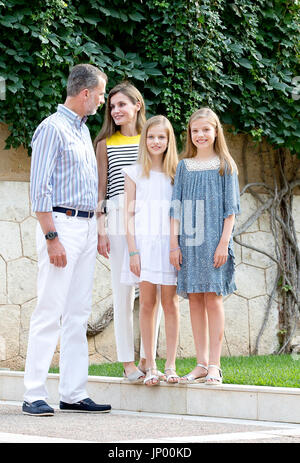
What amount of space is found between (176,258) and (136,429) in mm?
1131

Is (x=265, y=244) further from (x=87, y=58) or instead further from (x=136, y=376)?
(x=136, y=376)

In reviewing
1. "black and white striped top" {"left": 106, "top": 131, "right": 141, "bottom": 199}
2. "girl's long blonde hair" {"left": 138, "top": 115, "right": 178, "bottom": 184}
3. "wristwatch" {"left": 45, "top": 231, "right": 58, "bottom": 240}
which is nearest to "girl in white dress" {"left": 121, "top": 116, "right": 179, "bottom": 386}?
"girl's long blonde hair" {"left": 138, "top": 115, "right": 178, "bottom": 184}

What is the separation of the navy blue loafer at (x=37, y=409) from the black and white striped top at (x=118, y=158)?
1276 mm

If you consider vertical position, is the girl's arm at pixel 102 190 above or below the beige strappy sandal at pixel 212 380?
above

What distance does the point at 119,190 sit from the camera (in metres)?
4.56

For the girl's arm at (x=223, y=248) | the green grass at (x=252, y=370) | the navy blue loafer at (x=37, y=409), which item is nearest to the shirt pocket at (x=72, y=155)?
the girl's arm at (x=223, y=248)

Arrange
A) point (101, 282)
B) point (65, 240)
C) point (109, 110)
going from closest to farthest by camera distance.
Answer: point (65, 240) < point (109, 110) < point (101, 282)

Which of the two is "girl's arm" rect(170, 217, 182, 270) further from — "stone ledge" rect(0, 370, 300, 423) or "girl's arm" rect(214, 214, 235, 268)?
"stone ledge" rect(0, 370, 300, 423)

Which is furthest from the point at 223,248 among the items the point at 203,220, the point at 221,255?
the point at 203,220

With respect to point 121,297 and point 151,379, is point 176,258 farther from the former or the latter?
point 151,379

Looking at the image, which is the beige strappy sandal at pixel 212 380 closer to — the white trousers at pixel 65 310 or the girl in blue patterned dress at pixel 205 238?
the girl in blue patterned dress at pixel 205 238

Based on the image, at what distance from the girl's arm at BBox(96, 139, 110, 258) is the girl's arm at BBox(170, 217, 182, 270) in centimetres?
37

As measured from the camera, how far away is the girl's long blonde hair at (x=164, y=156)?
4436 millimetres

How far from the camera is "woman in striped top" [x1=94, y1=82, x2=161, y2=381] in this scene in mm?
4480
